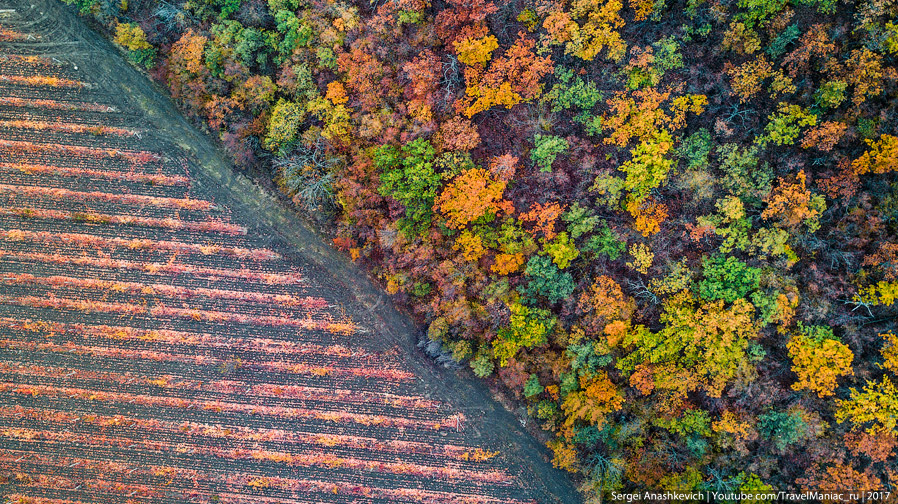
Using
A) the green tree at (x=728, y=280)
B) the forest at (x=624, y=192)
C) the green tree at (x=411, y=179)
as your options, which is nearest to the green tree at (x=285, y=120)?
the forest at (x=624, y=192)

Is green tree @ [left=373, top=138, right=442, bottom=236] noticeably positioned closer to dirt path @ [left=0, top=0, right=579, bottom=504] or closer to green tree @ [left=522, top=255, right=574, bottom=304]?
dirt path @ [left=0, top=0, right=579, bottom=504]

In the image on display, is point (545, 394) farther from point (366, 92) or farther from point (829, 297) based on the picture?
point (366, 92)

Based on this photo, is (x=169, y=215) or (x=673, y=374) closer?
(x=673, y=374)

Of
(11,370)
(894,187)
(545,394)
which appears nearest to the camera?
(894,187)

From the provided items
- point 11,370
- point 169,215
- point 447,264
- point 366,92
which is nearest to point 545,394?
point 447,264

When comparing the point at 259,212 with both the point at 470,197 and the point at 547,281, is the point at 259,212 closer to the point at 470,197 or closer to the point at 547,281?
the point at 470,197
